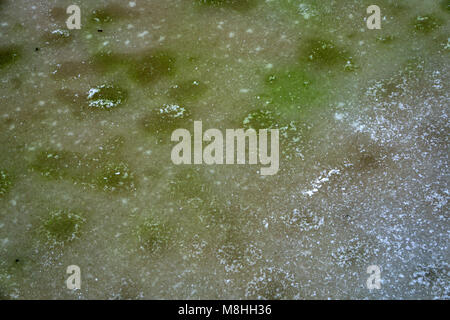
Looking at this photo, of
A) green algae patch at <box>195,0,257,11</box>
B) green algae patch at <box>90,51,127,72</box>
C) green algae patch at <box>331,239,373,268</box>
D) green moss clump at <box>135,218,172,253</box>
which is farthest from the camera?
green algae patch at <box>195,0,257,11</box>

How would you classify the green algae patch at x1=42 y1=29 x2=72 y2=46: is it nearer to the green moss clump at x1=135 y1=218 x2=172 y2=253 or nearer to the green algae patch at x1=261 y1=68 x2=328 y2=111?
the green algae patch at x1=261 y1=68 x2=328 y2=111

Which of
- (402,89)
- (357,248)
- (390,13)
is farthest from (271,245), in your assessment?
(390,13)

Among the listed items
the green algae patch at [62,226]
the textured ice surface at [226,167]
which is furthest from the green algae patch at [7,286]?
the green algae patch at [62,226]

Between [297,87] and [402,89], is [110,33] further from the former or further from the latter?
[402,89]

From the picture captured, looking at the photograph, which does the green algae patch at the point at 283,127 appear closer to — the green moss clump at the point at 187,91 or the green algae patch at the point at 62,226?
the green moss clump at the point at 187,91

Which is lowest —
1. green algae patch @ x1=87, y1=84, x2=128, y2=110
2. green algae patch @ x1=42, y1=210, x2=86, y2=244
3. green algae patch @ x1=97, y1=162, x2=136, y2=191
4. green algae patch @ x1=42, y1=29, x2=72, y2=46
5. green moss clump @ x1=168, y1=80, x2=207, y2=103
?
green algae patch @ x1=42, y1=210, x2=86, y2=244

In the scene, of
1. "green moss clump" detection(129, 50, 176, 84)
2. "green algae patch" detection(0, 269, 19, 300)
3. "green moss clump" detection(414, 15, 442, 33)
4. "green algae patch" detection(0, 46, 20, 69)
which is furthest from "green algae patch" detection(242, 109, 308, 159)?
"green algae patch" detection(0, 46, 20, 69)

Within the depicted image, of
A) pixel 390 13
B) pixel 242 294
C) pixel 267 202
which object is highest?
pixel 390 13
